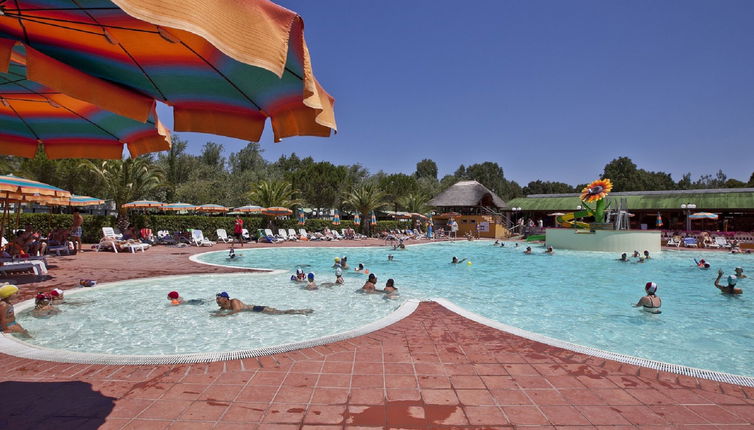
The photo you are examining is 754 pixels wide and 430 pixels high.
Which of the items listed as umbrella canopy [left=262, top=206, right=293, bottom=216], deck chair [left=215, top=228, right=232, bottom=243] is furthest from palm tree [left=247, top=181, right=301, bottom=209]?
deck chair [left=215, top=228, right=232, bottom=243]

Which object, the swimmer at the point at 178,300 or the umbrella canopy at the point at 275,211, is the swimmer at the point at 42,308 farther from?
the umbrella canopy at the point at 275,211

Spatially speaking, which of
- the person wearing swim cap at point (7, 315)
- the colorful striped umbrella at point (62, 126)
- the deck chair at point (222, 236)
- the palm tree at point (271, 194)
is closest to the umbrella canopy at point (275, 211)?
the deck chair at point (222, 236)

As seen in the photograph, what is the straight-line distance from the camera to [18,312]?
6.56 meters

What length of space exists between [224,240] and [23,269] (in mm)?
13746

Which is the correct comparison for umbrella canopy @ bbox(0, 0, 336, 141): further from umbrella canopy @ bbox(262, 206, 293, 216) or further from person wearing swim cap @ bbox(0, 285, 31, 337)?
umbrella canopy @ bbox(262, 206, 293, 216)

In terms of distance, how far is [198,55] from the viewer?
2.82 m

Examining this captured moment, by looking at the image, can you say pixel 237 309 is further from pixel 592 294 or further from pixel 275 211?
pixel 275 211

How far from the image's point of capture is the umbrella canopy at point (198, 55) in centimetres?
177

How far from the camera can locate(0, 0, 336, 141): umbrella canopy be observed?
177 centimetres

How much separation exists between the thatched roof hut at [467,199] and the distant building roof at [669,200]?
249 centimetres

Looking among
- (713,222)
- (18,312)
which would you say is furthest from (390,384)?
(713,222)

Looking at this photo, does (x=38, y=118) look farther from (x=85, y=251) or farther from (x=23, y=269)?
(x=85, y=251)

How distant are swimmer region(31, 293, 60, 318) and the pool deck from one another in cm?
291

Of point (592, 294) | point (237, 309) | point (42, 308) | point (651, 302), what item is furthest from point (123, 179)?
point (651, 302)
